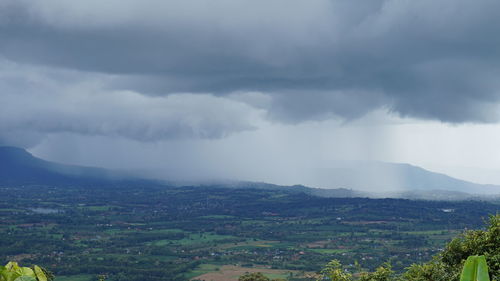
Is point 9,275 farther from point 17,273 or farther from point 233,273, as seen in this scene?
point 233,273

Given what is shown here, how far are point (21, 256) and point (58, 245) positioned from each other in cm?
1977

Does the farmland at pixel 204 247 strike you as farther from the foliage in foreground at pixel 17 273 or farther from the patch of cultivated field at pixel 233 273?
the foliage in foreground at pixel 17 273

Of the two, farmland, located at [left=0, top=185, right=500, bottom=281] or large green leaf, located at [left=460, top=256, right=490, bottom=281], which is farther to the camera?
farmland, located at [left=0, top=185, right=500, bottom=281]

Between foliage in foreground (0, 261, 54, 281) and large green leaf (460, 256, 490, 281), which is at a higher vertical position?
large green leaf (460, 256, 490, 281)

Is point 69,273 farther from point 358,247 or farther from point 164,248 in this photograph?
point 358,247

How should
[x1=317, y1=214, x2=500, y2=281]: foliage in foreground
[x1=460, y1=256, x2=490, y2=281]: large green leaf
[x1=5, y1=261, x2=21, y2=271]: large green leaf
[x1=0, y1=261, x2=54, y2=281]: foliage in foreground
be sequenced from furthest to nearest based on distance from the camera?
[x1=317, y1=214, x2=500, y2=281]: foliage in foreground < [x1=5, y1=261, x2=21, y2=271]: large green leaf < [x1=0, y1=261, x2=54, y2=281]: foliage in foreground < [x1=460, y1=256, x2=490, y2=281]: large green leaf

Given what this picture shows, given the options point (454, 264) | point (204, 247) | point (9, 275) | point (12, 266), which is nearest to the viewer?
point (9, 275)

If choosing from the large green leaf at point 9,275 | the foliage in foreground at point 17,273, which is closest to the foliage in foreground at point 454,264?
the foliage in foreground at point 17,273

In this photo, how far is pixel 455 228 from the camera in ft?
599

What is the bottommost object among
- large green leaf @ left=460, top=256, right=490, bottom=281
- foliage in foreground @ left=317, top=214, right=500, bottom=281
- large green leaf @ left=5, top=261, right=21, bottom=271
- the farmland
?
the farmland

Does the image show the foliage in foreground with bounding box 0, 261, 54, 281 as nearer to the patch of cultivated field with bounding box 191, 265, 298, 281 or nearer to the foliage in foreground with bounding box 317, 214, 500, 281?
the foliage in foreground with bounding box 317, 214, 500, 281

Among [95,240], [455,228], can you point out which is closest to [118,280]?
[95,240]

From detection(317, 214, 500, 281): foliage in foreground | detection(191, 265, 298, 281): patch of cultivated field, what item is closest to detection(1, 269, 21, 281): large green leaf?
detection(317, 214, 500, 281): foliage in foreground

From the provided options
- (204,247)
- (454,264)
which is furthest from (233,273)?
(454,264)
